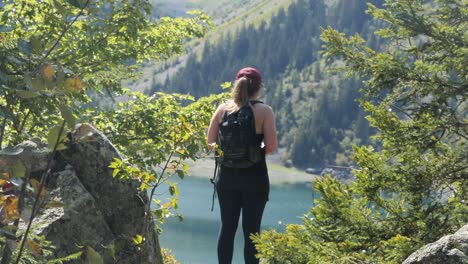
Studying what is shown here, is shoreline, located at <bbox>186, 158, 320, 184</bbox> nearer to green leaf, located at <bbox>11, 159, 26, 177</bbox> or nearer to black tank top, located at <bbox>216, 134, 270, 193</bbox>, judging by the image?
black tank top, located at <bbox>216, 134, 270, 193</bbox>

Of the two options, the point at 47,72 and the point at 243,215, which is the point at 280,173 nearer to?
the point at 243,215

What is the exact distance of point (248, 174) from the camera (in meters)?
5.99

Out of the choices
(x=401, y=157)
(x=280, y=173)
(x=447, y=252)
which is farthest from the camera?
(x=280, y=173)

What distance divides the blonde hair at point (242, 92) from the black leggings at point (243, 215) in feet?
2.50

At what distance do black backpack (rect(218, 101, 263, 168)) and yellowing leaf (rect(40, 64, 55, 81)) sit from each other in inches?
165

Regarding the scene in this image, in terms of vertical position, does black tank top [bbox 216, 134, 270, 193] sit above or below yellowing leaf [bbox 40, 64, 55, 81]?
below

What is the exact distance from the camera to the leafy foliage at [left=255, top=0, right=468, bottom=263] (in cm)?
576

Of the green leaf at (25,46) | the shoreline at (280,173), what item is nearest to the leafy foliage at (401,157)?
the green leaf at (25,46)

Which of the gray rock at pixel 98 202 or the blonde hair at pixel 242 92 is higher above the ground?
the blonde hair at pixel 242 92

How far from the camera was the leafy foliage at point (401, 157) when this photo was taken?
18.9 feet

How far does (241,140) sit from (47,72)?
13.8ft

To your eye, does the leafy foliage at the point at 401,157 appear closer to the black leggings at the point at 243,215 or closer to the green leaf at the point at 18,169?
the black leggings at the point at 243,215

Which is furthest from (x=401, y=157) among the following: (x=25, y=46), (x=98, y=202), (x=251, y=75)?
(x=25, y=46)

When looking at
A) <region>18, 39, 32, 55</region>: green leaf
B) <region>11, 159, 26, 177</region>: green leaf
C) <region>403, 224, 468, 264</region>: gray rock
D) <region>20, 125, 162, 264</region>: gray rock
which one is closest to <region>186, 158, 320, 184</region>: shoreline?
<region>20, 125, 162, 264</region>: gray rock
